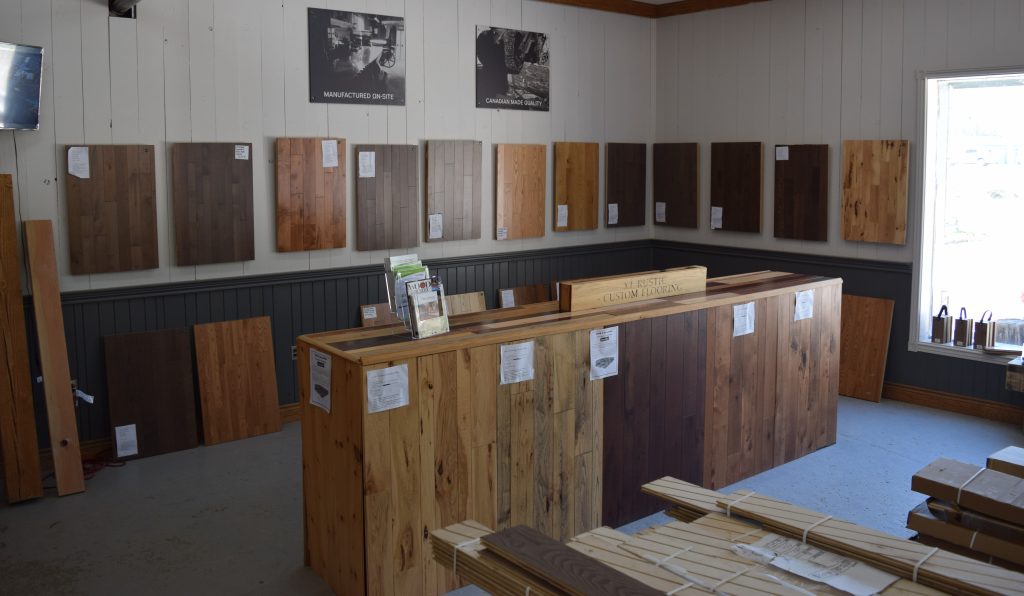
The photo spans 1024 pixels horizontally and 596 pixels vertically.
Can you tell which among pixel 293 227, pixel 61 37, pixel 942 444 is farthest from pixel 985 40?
pixel 61 37

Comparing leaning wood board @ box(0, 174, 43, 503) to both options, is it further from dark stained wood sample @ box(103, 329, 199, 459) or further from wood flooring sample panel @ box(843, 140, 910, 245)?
wood flooring sample panel @ box(843, 140, 910, 245)

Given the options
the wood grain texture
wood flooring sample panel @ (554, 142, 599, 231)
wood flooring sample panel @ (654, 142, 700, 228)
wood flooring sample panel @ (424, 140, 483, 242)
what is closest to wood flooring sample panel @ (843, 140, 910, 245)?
the wood grain texture

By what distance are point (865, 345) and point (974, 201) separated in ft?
4.37

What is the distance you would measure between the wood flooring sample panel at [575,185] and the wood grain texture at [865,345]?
233 cm

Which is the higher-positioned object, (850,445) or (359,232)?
(359,232)

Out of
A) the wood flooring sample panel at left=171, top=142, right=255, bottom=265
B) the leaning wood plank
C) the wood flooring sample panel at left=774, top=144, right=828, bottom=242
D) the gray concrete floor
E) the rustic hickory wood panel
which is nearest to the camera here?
the gray concrete floor

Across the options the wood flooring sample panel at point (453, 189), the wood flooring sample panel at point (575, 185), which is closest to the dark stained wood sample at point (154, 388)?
the wood flooring sample panel at point (453, 189)

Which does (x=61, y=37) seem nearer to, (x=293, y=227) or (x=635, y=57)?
(x=293, y=227)

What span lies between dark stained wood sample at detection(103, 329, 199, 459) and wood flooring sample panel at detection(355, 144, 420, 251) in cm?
152

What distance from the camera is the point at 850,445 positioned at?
5770mm

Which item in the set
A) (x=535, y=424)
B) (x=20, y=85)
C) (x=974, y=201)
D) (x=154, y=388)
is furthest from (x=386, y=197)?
(x=974, y=201)

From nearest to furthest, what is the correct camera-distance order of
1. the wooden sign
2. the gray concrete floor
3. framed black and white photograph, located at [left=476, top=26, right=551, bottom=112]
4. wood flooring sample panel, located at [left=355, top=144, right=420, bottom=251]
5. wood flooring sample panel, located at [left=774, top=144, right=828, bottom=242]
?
the gray concrete floor < the wooden sign < wood flooring sample panel, located at [left=355, top=144, right=420, bottom=251] < framed black and white photograph, located at [left=476, top=26, right=551, bottom=112] < wood flooring sample panel, located at [left=774, top=144, right=828, bottom=242]

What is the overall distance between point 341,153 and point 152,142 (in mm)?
1288

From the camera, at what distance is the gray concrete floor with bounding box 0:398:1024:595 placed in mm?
3965
